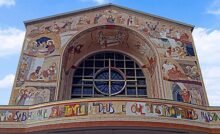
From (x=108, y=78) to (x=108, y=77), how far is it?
0.25 ft

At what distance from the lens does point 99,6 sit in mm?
15883

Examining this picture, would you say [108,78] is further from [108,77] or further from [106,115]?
[106,115]

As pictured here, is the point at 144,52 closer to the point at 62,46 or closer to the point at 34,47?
the point at 62,46

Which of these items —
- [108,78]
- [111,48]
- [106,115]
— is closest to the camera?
[106,115]

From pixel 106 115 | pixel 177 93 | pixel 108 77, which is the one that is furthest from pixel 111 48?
pixel 106 115

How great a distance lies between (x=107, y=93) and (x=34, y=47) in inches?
170

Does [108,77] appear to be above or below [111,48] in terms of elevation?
below

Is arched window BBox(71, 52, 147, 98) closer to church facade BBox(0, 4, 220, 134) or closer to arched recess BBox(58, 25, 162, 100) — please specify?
church facade BBox(0, 4, 220, 134)

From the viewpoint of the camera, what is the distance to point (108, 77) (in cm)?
1489

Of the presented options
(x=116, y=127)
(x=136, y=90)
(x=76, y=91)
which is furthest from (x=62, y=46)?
(x=116, y=127)

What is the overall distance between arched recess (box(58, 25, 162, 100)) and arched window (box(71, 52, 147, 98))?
0.94 ft

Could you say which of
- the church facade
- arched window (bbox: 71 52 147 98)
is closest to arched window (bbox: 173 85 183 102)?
the church facade

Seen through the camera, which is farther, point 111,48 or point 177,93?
point 111,48

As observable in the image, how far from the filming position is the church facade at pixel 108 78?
9.91m
